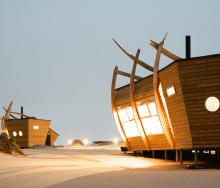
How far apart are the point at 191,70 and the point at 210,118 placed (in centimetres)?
223

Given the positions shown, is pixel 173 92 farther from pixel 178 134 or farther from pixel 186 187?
pixel 186 187

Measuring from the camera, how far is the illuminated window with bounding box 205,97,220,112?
17188mm

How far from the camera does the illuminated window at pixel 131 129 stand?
25550mm

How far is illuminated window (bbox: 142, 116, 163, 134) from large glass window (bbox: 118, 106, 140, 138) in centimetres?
159

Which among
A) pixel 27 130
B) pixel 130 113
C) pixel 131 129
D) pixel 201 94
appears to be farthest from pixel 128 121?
pixel 27 130

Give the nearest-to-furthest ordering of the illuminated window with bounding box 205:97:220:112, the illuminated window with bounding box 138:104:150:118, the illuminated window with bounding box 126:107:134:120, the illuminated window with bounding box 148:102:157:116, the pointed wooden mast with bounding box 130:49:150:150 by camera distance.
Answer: the illuminated window with bounding box 205:97:220:112, the illuminated window with bounding box 148:102:157:116, the illuminated window with bounding box 138:104:150:118, the pointed wooden mast with bounding box 130:49:150:150, the illuminated window with bounding box 126:107:134:120

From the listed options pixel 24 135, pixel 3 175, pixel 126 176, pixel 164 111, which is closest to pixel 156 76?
pixel 164 111

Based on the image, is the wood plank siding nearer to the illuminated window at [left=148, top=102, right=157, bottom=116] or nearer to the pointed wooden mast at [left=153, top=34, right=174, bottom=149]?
the pointed wooden mast at [left=153, top=34, right=174, bottom=149]

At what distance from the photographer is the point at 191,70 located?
→ 1742 cm

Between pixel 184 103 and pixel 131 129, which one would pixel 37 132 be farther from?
pixel 184 103

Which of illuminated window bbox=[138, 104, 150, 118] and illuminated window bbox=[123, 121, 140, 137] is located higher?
illuminated window bbox=[138, 104, 150, 118]

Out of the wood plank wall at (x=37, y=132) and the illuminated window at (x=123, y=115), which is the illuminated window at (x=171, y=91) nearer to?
the illuminated window at (x=123, y=115)

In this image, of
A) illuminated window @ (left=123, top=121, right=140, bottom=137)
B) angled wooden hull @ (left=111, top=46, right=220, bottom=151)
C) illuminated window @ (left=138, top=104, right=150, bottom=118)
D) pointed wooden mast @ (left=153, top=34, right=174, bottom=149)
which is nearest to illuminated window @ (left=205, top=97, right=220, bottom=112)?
angled wooden hull @ (left=111, top=46, right=220, bottom=151)

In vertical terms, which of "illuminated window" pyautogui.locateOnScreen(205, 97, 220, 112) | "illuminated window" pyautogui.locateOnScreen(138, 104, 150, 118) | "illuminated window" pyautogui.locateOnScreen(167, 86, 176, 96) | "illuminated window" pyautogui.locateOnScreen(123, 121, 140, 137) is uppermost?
"illuminated window" pyautogui.locateOnScreen(167, 86, 176, 96)
